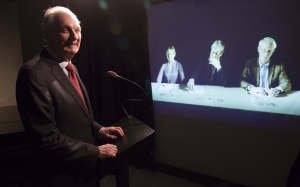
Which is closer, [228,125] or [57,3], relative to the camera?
[228,125]

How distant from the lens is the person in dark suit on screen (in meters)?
1.23

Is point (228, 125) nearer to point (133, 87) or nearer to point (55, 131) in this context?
point (133, 87)

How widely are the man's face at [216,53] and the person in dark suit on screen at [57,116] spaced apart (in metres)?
1.76

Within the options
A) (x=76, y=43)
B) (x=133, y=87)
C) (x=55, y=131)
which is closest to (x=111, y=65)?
(x=133, y=87)

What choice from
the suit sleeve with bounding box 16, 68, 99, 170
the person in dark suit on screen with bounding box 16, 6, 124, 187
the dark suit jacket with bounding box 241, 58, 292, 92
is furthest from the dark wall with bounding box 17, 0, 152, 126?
the suit sleeve with bounding box 16, 68, 99, 170

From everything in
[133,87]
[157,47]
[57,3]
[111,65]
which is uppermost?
→ [57,3]

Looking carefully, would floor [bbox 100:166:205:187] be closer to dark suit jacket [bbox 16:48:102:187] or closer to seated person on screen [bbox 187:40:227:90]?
seated person on screen [bbox 187:40:227:90]

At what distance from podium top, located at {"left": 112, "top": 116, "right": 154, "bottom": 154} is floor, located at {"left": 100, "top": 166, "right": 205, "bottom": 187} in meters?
1.64

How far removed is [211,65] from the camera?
2.87 metres

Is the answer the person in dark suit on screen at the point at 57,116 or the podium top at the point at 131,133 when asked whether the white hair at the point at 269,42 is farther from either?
the person in dark suit on screen at the point at 57,116

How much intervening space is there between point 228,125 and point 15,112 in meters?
2.85

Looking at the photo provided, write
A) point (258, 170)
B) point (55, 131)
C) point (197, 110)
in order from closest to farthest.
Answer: point (55, 131)
point (258, 170)
point (197, 110)

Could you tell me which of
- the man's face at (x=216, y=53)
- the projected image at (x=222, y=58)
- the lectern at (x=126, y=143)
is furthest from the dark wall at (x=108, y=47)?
the lectern at (x=126, y=143)

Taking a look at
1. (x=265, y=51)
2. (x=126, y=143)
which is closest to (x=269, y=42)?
(x=265, y=51)
